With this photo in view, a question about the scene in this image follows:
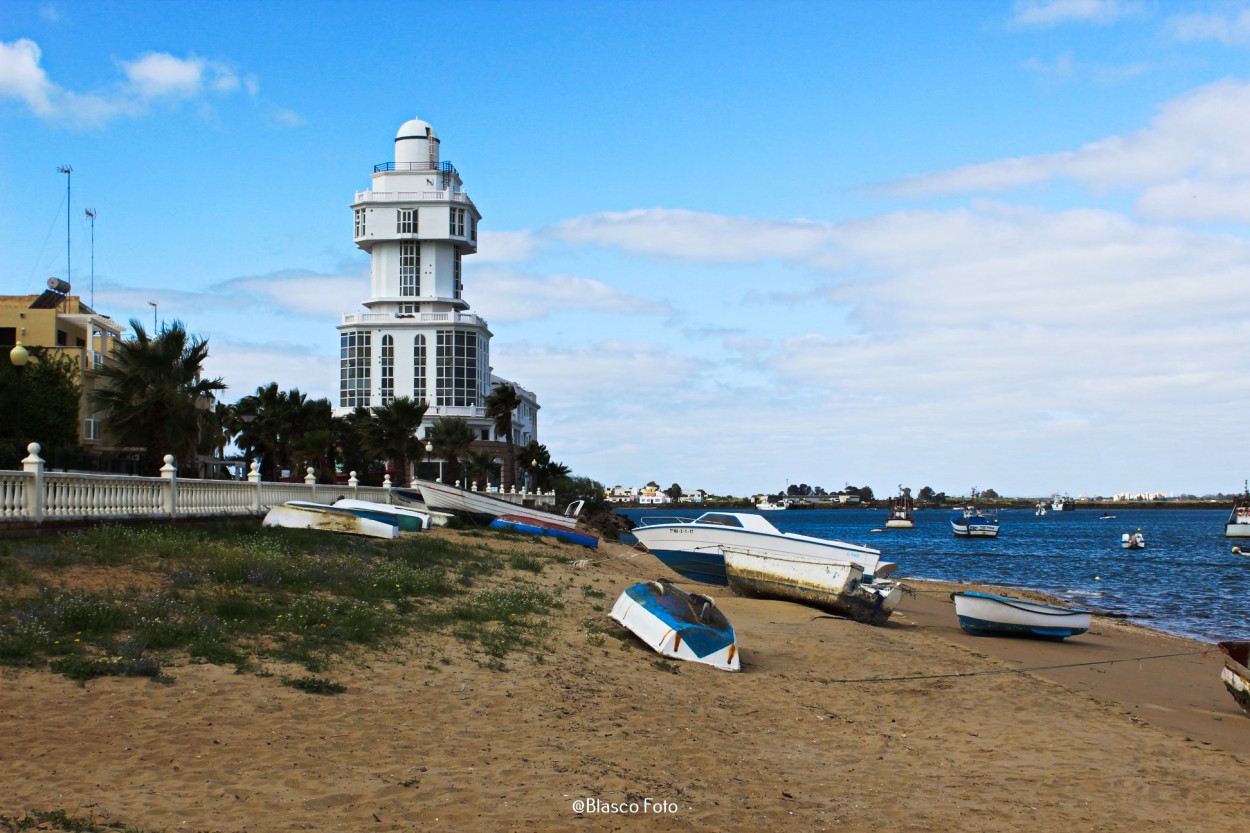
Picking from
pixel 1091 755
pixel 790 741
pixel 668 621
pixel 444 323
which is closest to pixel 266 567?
pixel 668 621

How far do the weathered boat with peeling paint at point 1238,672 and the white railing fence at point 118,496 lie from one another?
20.4 m

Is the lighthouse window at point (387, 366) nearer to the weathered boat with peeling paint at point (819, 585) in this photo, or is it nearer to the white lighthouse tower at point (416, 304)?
the white lighthouse tower at point (416, 304)

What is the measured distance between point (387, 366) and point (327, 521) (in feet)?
239

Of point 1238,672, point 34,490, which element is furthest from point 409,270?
point 1238,672

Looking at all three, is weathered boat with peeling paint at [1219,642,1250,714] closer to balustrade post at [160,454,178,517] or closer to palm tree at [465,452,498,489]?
balustrade post at [160,454,178,517]

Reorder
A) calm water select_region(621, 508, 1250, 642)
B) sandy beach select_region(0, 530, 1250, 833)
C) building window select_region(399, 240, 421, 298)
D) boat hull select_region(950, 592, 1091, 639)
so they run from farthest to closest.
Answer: building window select_region(399, 240, 421, 298) < calm water select_region(621, 508, 1250, 642) < boat hull select_region(950, 592, 1091, 639) < sandy beach select_region(0, 530, 1250, 833)

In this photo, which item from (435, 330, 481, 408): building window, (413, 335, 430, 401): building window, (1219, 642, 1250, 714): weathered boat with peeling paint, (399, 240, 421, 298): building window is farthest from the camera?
(399, 240, 421, 298): building window

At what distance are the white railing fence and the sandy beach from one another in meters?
8.21

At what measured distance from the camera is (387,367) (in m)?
99.8

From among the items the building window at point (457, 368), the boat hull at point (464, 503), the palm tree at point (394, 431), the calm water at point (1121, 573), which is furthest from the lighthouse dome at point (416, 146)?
the boat hull at point (464, 503)

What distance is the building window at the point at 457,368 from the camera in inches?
3900

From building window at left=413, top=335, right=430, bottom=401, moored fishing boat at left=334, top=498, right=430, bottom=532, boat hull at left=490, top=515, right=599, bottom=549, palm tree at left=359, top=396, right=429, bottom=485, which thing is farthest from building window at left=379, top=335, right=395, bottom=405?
moored fishing boat at left=334, top=498, right=430, bottom=532

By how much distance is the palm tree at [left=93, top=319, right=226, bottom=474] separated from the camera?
2809 cm

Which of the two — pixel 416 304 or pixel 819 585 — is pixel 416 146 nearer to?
pixel 416 304
